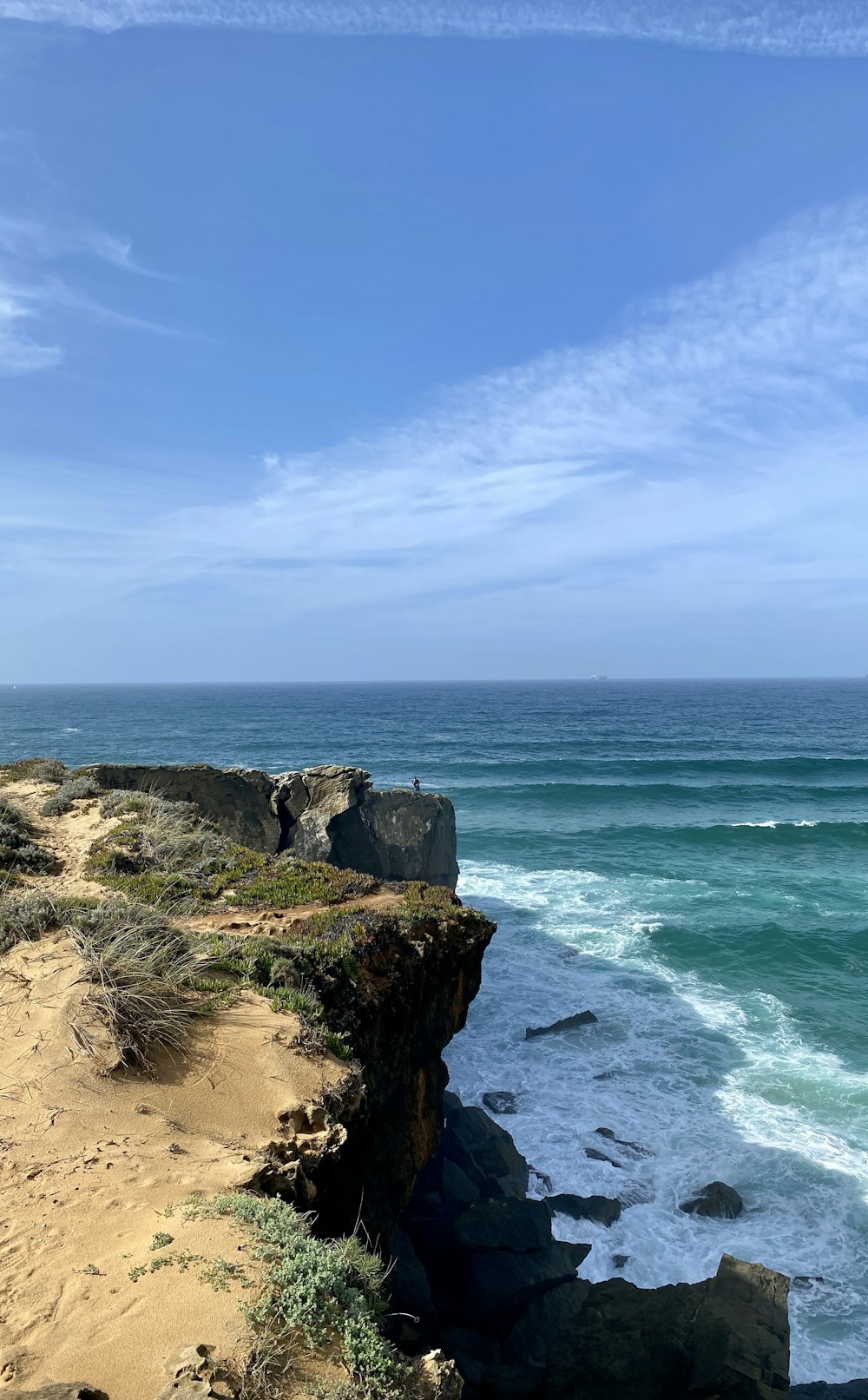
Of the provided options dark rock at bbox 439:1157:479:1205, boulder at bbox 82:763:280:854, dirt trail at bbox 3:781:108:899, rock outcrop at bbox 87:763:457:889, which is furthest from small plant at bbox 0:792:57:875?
dark rock at bbox 439:1157:479:1205

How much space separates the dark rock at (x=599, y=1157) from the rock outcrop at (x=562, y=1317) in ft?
8.15

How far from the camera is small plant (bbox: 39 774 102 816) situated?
18078 millimetres

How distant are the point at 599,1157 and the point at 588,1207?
4.80 ft

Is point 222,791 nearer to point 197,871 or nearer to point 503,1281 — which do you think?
point 197,871

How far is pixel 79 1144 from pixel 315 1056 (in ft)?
8.59

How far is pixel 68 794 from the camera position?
62.9 ft

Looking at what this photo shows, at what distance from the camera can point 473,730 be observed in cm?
8500

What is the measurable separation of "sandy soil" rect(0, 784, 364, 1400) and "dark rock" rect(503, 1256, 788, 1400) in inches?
221

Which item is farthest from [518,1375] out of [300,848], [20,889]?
[300,848]

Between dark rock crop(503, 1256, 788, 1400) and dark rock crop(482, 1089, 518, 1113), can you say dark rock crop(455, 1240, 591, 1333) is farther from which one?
dark rock crop(482, 1089, 518, 1113)

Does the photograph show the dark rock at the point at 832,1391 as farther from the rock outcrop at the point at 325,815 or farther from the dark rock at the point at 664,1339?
the rock outcrop at the point at 325,815

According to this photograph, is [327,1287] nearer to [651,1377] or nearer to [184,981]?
[184,981]

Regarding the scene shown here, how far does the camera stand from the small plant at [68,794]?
18.1 metres

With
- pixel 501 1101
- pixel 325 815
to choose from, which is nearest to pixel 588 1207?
pixel 501 1101
